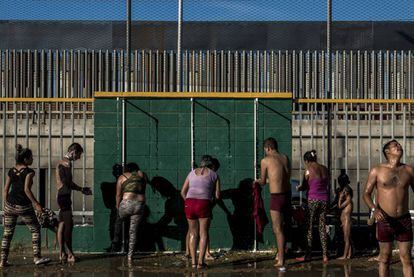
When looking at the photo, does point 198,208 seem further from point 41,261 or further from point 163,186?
point 41,261

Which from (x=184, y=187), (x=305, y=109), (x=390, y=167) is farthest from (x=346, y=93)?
(x=390, y=167)

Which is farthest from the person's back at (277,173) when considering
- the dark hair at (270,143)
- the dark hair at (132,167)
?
the dark hair at (132,167)

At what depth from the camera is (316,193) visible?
36.2 ft

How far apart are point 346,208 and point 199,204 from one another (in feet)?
6.90

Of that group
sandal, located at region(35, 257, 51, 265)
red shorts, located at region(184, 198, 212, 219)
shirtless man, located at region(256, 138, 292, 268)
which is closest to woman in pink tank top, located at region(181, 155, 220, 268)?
red shorts, located at region(184, 198, 212, 219)

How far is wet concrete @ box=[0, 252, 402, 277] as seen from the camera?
10.5 m

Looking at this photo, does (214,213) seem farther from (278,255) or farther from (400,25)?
(400,25)

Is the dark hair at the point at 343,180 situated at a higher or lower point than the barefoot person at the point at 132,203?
higher

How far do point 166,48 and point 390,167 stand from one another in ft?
32.2

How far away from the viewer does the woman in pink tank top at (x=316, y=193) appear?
36.1ft

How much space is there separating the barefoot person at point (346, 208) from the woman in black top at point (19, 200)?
4.00 m

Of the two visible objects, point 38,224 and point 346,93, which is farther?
point 346,93

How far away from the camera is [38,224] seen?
10742mm

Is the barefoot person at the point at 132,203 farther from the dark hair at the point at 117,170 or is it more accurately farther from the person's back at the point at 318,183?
the person's back at the point at 318,183
